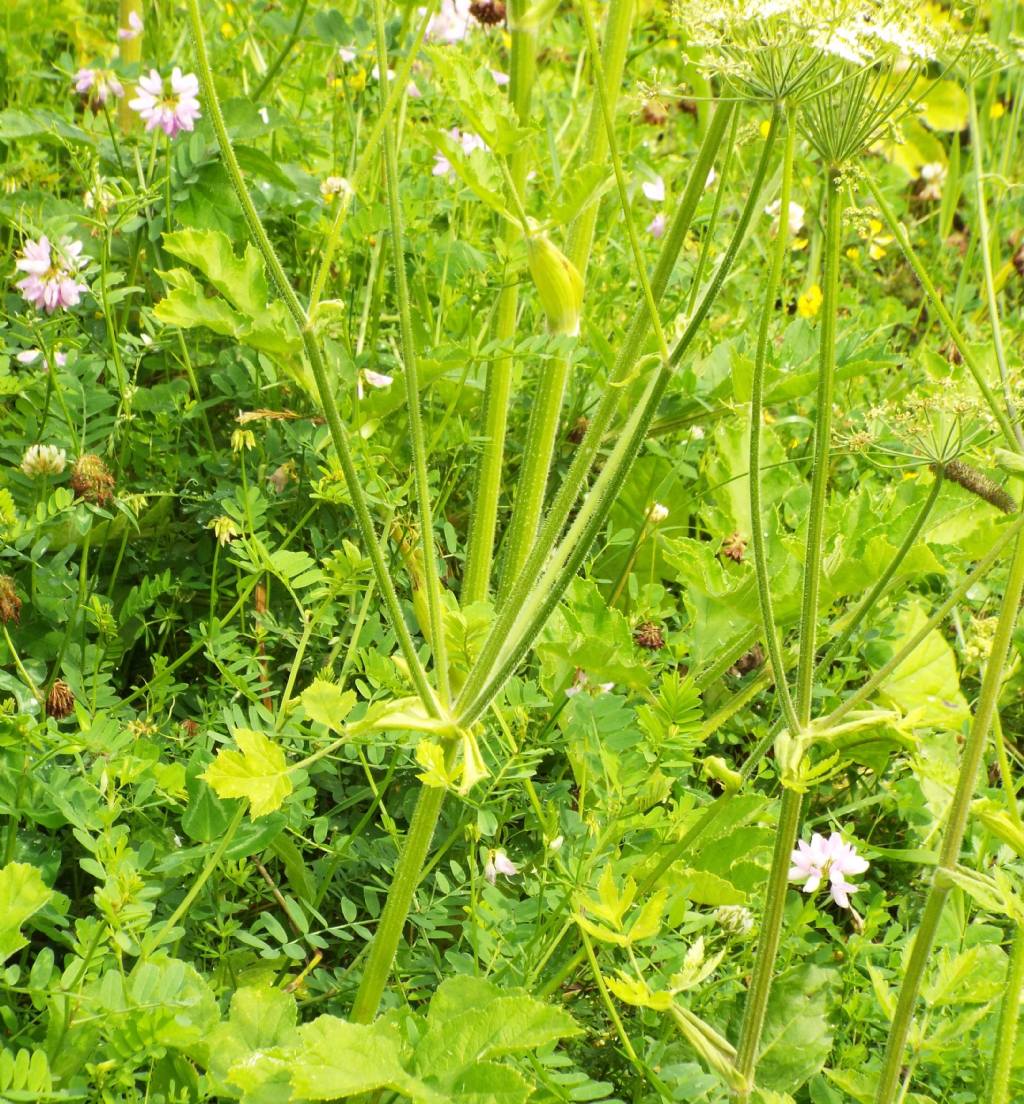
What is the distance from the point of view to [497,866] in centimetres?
156

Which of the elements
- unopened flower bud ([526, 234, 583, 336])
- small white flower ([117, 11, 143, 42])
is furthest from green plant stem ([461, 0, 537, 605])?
small white flower ([117, 11, 143, 42])

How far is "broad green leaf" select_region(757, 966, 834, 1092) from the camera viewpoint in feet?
5.08

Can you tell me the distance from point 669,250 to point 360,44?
→ 1562mm

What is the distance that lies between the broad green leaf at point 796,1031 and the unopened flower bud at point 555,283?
0.86 m

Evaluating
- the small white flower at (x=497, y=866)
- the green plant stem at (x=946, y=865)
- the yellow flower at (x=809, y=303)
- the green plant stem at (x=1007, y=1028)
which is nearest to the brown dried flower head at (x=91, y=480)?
the small white flower at (x=497, y=866)

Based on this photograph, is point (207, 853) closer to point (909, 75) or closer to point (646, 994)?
Result: point (646, 994)

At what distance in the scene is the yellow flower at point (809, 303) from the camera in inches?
122

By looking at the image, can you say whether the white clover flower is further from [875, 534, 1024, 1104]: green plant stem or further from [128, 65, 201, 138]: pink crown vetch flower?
→ [875, 534, 1024, 1104]: green plant stem

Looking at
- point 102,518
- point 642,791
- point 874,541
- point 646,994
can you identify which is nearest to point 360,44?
point 102,518

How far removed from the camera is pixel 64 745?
1.39 m

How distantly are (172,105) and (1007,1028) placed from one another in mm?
1855

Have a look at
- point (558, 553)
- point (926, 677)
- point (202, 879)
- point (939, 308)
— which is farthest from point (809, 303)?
point (202, 879)

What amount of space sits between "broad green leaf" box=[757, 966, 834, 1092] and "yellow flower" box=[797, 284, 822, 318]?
5.93 ft

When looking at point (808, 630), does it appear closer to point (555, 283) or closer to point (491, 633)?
point (491, 633)
